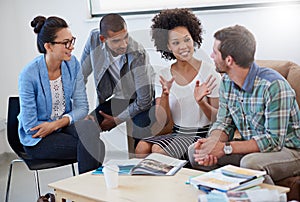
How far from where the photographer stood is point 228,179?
2027 mm

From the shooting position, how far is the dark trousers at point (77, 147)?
2.77 m

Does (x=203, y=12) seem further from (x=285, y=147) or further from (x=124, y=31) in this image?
(x=285, y=147)

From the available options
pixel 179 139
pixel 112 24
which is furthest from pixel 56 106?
pixel 179 139

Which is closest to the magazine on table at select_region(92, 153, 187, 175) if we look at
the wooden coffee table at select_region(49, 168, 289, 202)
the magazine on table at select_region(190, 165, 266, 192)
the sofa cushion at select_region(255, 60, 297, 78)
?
the wooden coffee table at select_region(49, 168, 289, 202)

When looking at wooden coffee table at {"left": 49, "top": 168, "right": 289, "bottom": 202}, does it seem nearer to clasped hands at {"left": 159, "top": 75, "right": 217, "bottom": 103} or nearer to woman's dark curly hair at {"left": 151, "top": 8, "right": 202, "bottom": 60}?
clasped hands at {"left": 159, "top": 75, "right": 217, "bottom": 103}

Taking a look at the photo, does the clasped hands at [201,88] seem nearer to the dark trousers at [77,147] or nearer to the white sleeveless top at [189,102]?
the white sleeveless top at [189,102]

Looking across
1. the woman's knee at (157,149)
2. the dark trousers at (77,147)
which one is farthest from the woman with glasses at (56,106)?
the woman's knee at (157,149)

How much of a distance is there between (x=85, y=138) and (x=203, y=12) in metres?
1.15

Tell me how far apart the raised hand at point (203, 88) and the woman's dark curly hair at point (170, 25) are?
0.92 feet

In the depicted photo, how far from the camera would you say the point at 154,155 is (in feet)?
8.44

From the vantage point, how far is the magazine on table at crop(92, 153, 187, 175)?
2.31 m

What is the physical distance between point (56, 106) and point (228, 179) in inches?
50.1

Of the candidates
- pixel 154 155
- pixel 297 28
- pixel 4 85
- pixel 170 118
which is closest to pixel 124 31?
pixel 170 118

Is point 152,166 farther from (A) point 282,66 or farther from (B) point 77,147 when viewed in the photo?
(A) point 282,66
